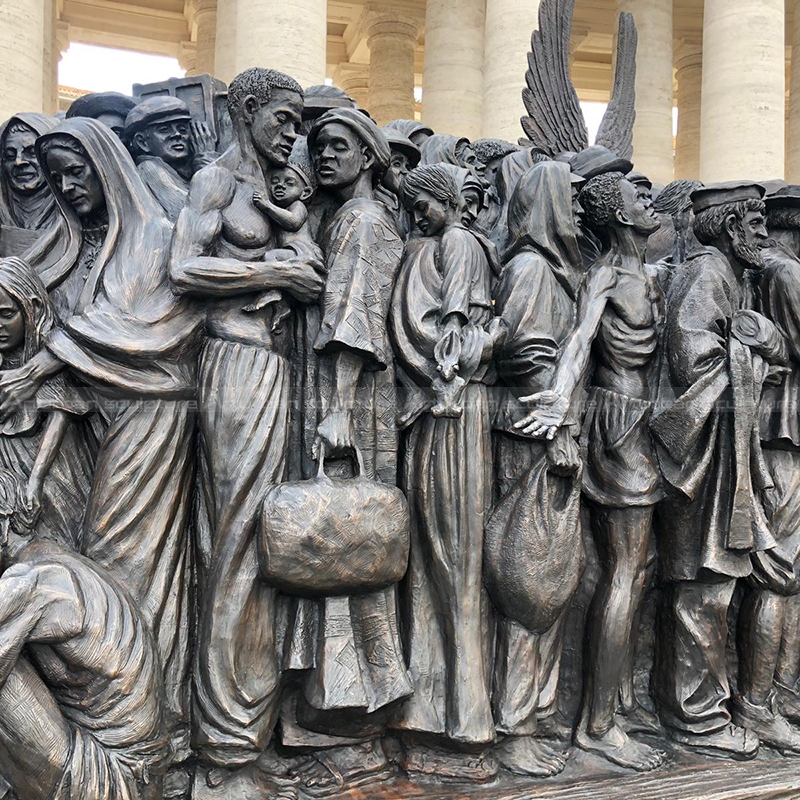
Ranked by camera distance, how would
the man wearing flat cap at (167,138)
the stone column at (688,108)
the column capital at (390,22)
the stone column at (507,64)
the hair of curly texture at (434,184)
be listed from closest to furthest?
the hair of curly texture at (434,184)
the man wearing flat cap at (167,138)
the stone column at (507,64)
the column capital at (390,22)
the stone column at (688,108)

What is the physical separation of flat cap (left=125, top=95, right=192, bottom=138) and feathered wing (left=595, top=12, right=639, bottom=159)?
2487mm

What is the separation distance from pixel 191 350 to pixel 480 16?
643 inches

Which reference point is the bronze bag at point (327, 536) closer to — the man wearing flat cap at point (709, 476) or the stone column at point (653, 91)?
the man wearing flat cap at point (709, 476)

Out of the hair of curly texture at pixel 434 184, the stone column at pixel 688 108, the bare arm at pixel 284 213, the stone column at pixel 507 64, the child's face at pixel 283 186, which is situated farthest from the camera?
the stone column at pixel 688 108

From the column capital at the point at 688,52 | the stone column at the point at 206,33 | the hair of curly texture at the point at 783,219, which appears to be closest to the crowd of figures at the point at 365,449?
the hair of curly texture at the point at 783,219

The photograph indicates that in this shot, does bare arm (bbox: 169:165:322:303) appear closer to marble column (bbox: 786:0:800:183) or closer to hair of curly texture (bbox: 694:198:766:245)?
hair of curly texture (bbox: 694:198:766:245)

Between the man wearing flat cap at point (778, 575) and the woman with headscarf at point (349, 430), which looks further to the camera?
the man wearing flat cap at point (778, 575)

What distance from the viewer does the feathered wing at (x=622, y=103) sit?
19.9 feet

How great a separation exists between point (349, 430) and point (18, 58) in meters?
9.63

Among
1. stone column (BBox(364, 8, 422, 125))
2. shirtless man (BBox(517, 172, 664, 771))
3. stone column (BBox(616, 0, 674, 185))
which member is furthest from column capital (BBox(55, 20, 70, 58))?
shirtless man (BBox(517, 172, 664, 771))

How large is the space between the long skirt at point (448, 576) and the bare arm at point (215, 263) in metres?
0.89

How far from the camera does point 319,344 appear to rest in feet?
15.0

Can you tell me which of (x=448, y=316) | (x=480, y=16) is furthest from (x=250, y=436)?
(x=480, y=16)

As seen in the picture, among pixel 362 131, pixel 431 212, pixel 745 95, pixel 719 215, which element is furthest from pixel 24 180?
pixel 745 95
